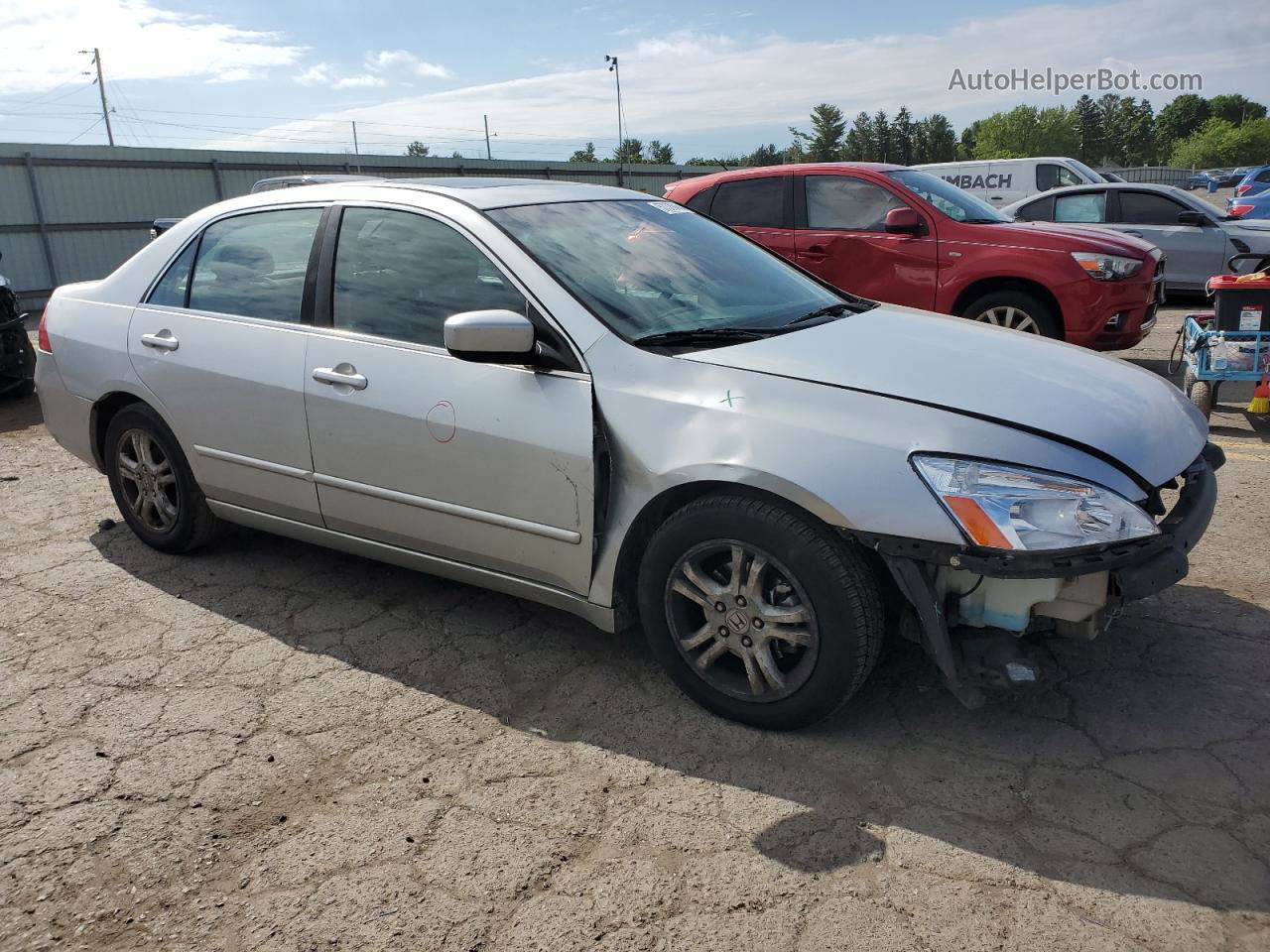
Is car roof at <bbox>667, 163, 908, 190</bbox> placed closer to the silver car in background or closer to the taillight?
the silver car in background

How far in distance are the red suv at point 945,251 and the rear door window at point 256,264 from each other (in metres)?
4.00

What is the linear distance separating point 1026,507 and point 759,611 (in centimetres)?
78

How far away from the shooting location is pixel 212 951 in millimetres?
2281

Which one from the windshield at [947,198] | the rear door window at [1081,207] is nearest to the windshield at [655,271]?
the windshield at [947,198]

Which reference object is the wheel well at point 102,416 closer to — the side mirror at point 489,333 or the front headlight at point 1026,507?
the side mirror at point 489,333

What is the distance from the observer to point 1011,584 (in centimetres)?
274

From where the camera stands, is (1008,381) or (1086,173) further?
(1086,173)

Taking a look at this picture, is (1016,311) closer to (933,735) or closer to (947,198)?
(947,198)

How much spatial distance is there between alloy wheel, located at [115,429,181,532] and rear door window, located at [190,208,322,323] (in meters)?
0.71

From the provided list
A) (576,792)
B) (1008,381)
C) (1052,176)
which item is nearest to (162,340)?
(576,792)

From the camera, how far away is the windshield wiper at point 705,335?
3.19m

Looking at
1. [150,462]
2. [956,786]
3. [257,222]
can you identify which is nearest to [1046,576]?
[956,786]

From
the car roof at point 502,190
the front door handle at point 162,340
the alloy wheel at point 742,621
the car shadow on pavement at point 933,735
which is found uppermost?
the car roof at point 502,190

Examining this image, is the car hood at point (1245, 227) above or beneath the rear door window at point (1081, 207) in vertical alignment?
beneath
